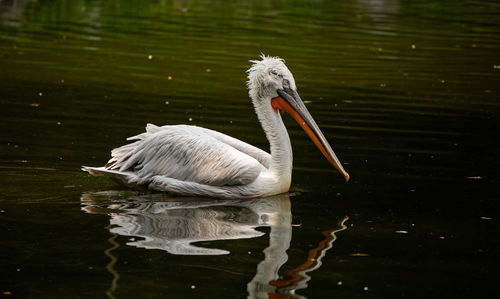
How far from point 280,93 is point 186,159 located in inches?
35.6

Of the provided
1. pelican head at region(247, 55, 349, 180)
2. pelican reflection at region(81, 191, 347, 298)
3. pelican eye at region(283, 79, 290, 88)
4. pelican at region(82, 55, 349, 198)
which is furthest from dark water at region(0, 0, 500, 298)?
pelican eye at region(283, 79, 290, 88)

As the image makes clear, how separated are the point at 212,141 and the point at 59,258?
212 centimetres

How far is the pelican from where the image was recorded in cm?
709

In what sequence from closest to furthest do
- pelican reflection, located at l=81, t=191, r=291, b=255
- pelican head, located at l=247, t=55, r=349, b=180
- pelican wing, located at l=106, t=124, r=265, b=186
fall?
pelican reflection, located at l=81, t=191, r=291, b=255, pelican wing, located at l=106, t=124, r=265, b=186, pelican head, located at l=247, t=55, r=349, b=180

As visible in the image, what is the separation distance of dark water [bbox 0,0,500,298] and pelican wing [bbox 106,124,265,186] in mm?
209

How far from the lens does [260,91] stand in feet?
24.7

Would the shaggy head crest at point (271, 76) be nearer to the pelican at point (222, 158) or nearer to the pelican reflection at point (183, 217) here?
the pelican at point (222, 158)

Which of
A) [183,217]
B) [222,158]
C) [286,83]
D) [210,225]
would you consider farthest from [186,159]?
[210,225]

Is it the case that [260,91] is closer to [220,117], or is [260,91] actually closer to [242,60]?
[220,117]

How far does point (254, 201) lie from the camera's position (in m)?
7.09

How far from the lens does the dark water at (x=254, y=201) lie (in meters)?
5.18

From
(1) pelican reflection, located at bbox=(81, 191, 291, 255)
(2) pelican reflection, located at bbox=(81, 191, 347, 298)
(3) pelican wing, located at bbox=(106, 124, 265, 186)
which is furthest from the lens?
(3) pelican wing, located at bbox=(106, 124, 265, 186)

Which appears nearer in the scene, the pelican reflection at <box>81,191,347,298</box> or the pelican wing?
the pelican reflection at <box>81,191,347,298</box>

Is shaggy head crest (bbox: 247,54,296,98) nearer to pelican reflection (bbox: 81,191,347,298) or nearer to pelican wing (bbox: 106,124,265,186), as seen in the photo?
pelican wing (bbox: 106,124,265,186)
